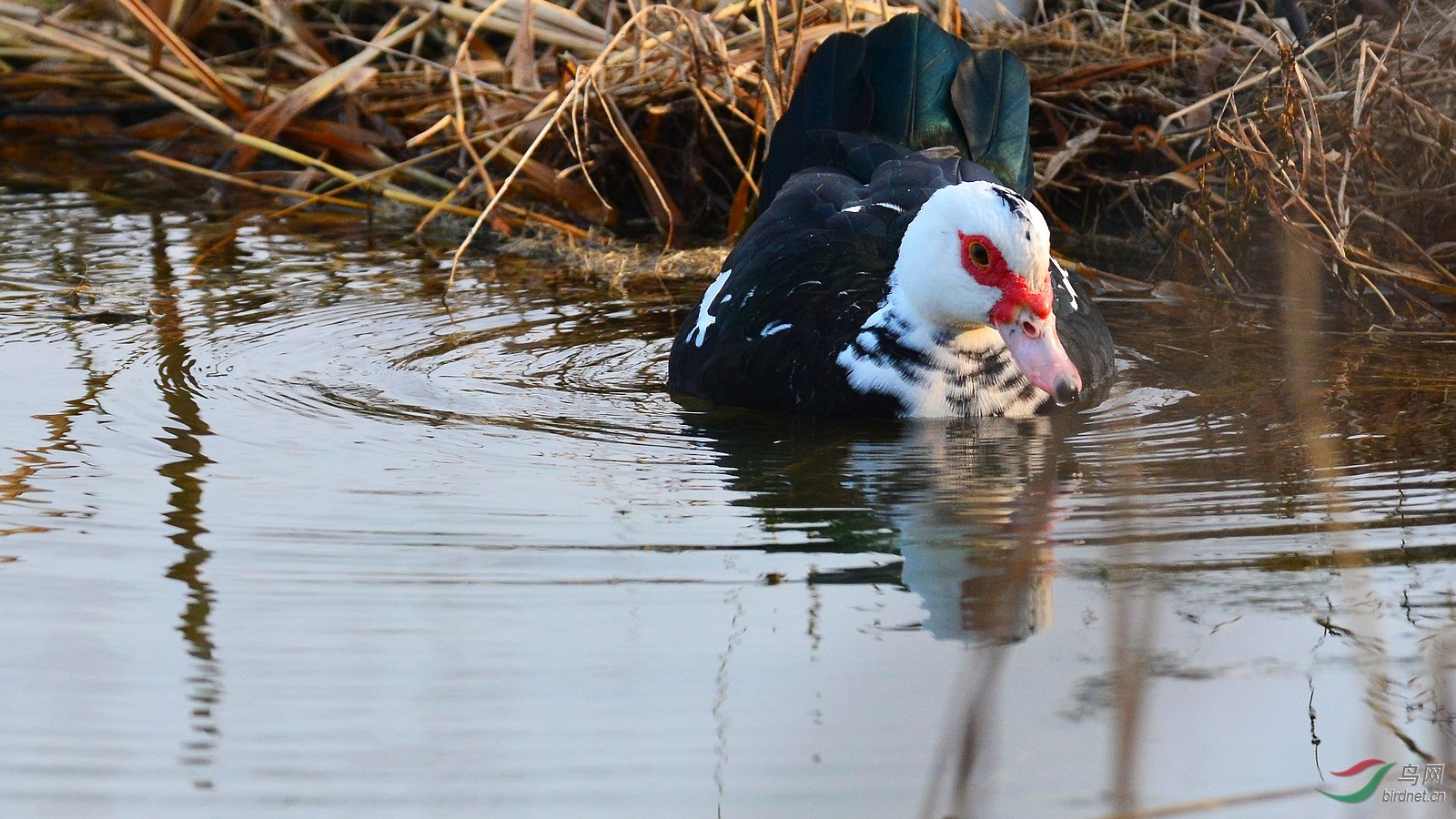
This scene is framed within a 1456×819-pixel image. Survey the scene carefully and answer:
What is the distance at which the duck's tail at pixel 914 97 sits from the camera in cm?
538

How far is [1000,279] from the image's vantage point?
4.21 meters

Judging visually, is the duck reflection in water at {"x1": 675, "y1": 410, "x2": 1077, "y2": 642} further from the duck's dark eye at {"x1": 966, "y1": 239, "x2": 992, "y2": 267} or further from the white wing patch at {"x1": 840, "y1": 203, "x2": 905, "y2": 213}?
the white wing patch at {"x1": 840, "y1": 203, "x2": 905, "y2": 213}

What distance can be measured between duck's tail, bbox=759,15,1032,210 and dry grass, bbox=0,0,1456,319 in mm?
499

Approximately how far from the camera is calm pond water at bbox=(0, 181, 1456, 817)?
2414 mm

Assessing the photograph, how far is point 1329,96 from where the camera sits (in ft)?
17.6

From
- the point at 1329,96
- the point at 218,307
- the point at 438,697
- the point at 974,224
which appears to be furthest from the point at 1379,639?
the point at 218,307

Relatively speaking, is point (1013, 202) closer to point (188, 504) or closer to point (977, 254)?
point (977, 254)

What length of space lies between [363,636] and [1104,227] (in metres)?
4.45

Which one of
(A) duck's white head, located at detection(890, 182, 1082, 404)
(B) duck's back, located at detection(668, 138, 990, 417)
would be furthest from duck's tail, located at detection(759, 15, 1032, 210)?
(A) duck's white head, located at detection(890, 182, 1082, 404)

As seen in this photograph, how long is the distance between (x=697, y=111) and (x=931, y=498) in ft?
11.4

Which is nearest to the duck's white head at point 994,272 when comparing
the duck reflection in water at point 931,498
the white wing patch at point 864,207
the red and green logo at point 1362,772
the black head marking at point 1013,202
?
the black head marking at point 1013,202

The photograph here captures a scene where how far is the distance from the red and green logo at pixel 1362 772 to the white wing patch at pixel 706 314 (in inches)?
100

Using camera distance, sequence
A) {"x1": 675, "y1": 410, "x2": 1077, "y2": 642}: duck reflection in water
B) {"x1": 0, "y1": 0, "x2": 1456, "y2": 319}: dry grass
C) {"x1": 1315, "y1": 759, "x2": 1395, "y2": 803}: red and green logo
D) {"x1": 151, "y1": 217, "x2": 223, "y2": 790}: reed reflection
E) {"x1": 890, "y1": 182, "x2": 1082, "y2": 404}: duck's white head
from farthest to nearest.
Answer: {"x1": 0, "y1": 0, "x2": 1456, "y2": 319}: dry grass, {"x1": 890, "y1": 182, "x2": 1082, "y2": 404}: duck's white head, {"x1": 675, "y1": 410, "x2": 1077, "y2": 642}: duck reflection in water, {"x1": 151, "y1": 217, "x2": 223, "y2": 790}: reed reflection, {"x1": 1315, "y1": 759, "x2": 1395, "y2": 803}: red and green logo

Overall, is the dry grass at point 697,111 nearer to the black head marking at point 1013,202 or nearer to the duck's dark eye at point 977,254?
the black head marking at point 1013,202
